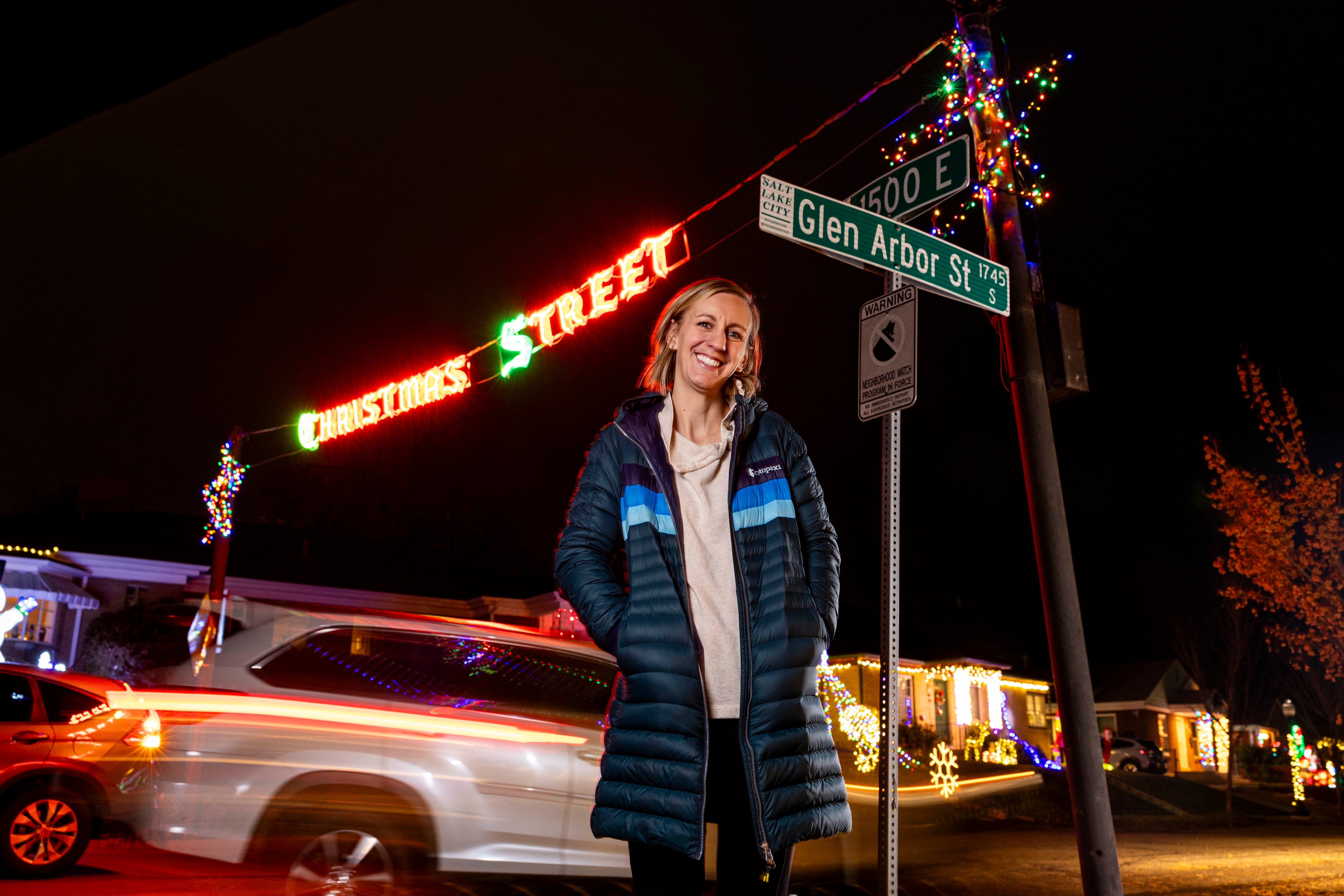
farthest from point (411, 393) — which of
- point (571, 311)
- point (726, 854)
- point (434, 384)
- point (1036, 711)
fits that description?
point (1036, 711)

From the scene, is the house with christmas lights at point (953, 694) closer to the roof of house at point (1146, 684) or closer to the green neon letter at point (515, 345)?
the roof of house at point (1146, 684)

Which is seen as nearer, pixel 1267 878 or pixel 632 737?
pixel 632 737

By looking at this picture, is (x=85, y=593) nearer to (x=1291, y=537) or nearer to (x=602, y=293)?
(x=602, y=293)

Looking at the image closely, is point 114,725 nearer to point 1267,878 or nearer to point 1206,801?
point 1267,878

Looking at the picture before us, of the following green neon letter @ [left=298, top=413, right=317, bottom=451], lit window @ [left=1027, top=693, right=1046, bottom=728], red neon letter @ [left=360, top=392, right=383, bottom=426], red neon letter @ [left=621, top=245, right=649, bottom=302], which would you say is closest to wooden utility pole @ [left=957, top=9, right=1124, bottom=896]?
red neon letter @ [left=621, top=245, right=649, bottom=302]

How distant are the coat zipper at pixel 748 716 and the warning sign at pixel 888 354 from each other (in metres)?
1.74

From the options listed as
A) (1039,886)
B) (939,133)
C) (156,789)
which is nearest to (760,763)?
→ (156,789)

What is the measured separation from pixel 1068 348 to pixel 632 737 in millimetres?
5774

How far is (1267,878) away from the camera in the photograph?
8484 mm

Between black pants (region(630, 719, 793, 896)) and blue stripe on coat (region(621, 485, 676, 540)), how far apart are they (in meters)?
0.49

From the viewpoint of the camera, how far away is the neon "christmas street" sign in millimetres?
12250

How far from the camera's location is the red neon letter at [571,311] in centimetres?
1351

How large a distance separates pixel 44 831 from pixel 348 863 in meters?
2.85

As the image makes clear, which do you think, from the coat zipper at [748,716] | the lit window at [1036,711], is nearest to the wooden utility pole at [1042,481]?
the coat zipper at [748,716]
